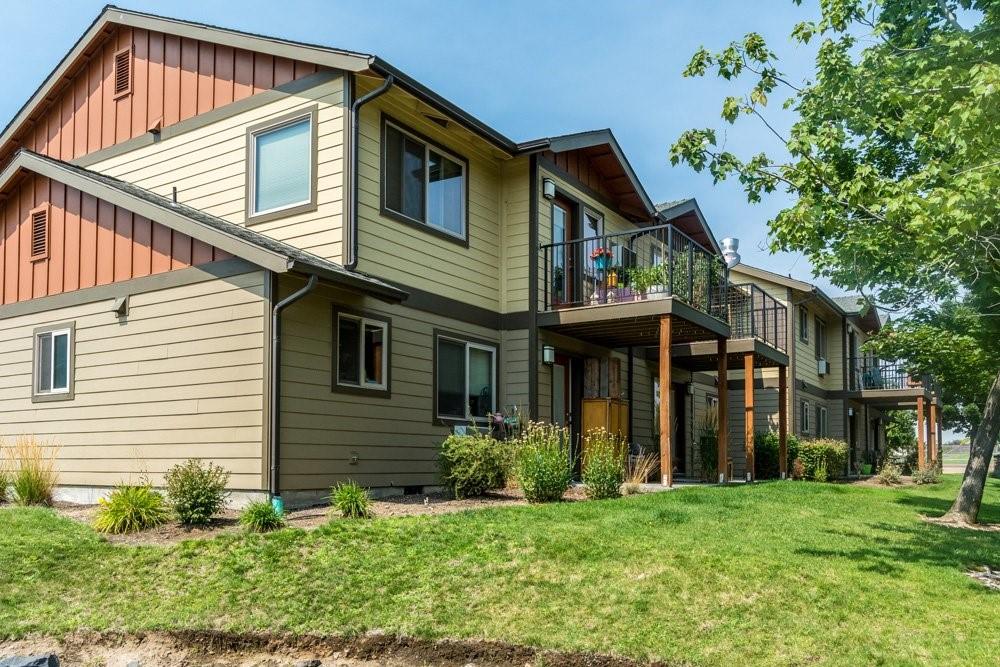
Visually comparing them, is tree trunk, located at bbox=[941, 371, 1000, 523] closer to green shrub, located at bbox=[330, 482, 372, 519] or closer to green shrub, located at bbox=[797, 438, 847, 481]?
green shrub, located at bbox=[330, 482, 372, 519]

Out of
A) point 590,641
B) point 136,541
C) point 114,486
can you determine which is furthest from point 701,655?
point 114,486

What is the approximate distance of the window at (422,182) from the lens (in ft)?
41.1

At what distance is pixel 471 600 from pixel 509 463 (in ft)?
15.3

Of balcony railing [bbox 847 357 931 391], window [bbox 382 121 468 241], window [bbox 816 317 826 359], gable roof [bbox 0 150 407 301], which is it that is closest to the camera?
gable roof [bbox 0 150 407 301]

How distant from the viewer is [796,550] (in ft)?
26.2

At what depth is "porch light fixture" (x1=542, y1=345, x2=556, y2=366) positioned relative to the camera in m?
14.5

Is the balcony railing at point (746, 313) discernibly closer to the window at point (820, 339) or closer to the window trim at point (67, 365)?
the window at point (820, 339)

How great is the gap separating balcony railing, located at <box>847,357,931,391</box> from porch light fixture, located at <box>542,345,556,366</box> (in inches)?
748

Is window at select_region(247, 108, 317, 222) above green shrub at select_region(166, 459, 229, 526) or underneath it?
above

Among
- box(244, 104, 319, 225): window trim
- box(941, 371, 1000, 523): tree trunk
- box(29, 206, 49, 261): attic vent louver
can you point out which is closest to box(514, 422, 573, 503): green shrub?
box(244, 104, 319, 225): window trim

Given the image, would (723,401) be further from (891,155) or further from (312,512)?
(312,512)

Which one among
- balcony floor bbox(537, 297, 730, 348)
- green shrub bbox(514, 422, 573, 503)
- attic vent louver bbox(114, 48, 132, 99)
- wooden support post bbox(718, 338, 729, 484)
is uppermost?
attic vent louver bbox(114, 48, 132, 99)

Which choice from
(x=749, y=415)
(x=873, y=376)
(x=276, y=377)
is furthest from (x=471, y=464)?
(x=873, y=376)

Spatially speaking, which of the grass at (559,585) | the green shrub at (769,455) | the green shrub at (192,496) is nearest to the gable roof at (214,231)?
the green shrub at (192,496)
